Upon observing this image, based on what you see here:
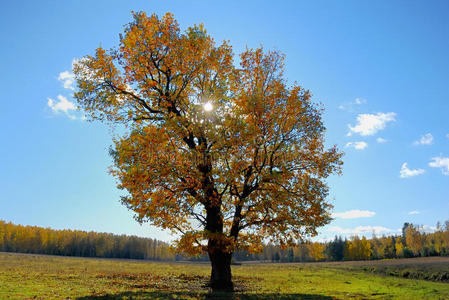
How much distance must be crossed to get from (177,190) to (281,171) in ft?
24.2

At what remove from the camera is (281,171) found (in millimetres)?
21750

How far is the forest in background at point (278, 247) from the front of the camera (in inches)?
5487

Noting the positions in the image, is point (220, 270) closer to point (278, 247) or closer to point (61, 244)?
point (278, 247)

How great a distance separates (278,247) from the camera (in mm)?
173125

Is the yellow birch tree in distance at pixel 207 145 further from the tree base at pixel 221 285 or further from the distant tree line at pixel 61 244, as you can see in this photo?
the distant tree line at pixel 61 244

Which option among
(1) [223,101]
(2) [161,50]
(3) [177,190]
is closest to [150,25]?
(2) [161,50]

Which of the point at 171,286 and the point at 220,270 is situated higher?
the point at 220,270

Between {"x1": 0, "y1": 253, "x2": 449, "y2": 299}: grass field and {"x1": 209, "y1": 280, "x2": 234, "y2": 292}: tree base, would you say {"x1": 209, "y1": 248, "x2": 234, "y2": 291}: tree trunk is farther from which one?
{"x1": 0, "y1": 253, "x2": 449, "y2": 299}: grass field

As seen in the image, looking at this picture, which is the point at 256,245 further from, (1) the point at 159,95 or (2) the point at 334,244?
(2) the point at 334,244

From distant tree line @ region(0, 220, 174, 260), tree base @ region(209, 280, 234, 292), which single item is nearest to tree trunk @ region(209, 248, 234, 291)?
tree base @ region(209, 280, 234, 292)

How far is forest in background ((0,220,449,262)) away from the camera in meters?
139

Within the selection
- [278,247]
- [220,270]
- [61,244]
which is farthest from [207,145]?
[61,244]

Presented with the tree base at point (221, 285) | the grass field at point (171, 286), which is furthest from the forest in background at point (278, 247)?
the tree base at point (221, 285)

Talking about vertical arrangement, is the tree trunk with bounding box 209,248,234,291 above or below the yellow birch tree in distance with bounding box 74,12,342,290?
below
